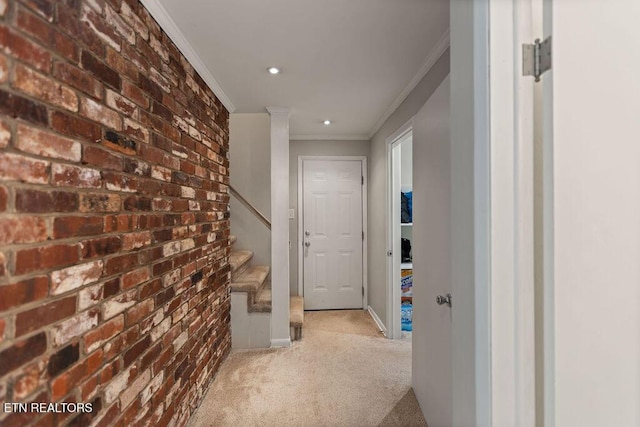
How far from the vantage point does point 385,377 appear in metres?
2.25

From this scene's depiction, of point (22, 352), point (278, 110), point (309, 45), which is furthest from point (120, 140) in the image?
point (278, 110)

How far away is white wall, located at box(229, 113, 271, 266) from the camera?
366 centimetres

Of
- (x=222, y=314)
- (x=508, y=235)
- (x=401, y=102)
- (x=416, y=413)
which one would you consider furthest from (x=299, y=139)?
(x=508, y=235)

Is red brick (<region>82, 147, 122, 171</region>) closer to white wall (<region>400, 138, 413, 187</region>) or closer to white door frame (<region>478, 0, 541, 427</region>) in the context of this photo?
white door frame (<region>478, 0, 541, 427</region>)

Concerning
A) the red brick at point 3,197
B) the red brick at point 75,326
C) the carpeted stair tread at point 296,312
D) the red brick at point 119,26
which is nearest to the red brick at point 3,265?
the red brick at point 3,197

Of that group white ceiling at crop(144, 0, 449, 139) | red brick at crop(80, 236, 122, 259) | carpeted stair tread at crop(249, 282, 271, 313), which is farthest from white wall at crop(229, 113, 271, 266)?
red brick at crop(80, 236, 122, 259)

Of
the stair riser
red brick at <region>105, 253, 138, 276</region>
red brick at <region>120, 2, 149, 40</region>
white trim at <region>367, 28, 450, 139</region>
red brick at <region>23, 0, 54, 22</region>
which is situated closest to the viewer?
red brick at <region>23, 0, 54, 22</region>

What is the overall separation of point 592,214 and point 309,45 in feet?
5.01

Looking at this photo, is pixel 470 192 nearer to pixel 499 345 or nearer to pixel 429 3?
pixel 499 345

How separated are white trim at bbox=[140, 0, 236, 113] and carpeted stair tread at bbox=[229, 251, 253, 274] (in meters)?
1.46

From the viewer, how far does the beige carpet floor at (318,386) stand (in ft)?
5.98

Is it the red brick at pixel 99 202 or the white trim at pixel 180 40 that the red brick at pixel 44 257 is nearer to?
the red brick at pixel 99 202

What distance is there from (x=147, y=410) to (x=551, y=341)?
1.52 meters

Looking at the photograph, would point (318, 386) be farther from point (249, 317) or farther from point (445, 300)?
point (445, 300)
